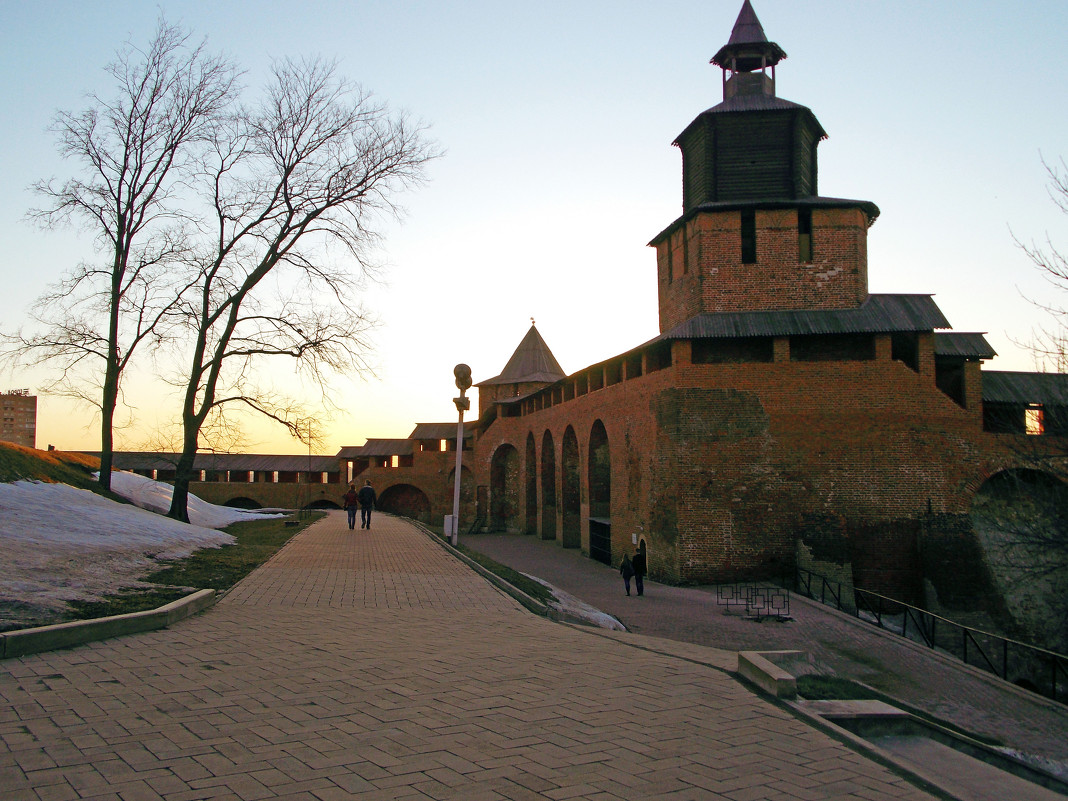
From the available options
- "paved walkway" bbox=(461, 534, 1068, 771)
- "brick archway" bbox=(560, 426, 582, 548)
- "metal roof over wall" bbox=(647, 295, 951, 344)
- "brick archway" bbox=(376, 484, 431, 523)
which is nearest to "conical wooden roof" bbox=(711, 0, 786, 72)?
"metal roof over wall" bbox=(647, 295, 951, 344)

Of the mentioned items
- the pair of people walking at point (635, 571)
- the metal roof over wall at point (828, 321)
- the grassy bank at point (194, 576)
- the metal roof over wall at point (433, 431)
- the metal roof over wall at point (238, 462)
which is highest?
the metal roof over wall at point (828, 321)

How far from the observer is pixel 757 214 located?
20203 millimetres

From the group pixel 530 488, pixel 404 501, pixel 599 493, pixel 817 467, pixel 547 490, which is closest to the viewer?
pixel 817 467

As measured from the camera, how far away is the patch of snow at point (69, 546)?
285 inches

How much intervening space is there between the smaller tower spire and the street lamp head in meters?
11.2

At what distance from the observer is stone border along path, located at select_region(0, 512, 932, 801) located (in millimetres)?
Result: 3627

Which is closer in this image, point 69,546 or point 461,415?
point 69,546

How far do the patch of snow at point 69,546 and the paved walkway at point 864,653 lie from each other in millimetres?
7601

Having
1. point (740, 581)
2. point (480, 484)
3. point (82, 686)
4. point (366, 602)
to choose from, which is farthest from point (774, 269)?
point (480, 484)

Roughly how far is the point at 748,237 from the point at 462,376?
28.9ft

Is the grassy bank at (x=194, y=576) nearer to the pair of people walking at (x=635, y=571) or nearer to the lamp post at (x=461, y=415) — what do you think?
the lamp post at (x=461, y=415)

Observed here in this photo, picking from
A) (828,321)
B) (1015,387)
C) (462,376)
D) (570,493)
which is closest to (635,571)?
(462,376)

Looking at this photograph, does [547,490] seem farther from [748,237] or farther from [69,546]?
[69,546]

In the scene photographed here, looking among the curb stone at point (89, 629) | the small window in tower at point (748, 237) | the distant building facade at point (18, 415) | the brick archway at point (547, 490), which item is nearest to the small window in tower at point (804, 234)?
the small window in tower at point (748, 237)
